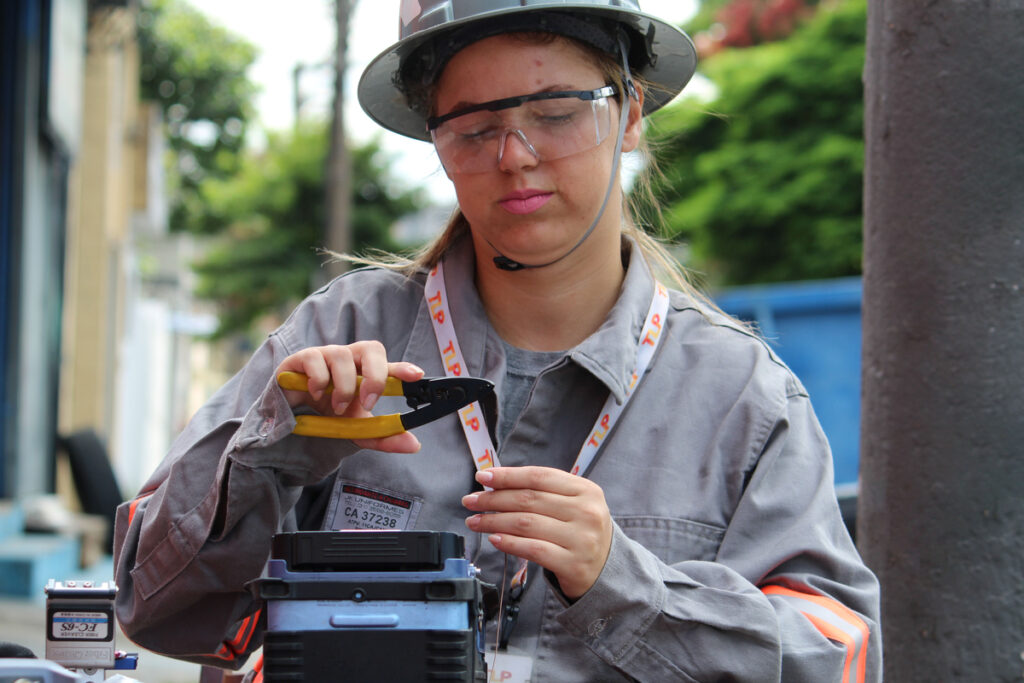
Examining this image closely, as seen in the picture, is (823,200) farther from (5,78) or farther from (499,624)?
(499,624)

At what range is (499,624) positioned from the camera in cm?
202

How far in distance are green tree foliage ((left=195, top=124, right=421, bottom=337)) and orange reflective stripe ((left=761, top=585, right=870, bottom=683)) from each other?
802 inches

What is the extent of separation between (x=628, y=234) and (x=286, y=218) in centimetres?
2118

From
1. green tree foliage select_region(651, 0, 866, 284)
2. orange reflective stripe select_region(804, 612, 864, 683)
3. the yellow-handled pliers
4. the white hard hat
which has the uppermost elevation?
green tree foliage select_region(651, 0, 866, 284)

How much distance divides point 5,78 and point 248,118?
2812 cm

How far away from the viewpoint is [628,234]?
103 inches

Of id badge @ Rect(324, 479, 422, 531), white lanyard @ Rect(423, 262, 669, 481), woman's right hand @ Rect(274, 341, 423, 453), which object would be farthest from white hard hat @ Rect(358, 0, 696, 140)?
id badge @ Rect(324, 479, 422, 531)

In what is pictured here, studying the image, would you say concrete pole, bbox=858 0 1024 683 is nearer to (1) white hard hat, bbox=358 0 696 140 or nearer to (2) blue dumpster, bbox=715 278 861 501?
(1) white hard hat, bbox=358 0 696 140

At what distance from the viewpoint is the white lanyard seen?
2148 mm

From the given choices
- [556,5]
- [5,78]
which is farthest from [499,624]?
[5,78]

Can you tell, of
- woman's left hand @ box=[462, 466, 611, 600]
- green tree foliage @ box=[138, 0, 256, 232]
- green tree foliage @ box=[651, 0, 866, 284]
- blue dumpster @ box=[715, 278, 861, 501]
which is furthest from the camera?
green tree foliage @ box=[138, 0, 256, 232]

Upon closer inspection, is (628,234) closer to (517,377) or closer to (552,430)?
(517,377)

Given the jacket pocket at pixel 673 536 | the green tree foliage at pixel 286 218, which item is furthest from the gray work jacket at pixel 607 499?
the green tree foliage at pixel 286 218

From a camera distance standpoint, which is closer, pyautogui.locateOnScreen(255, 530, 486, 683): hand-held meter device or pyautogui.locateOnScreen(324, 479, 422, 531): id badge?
pyautogui.locateOnScreen(255, 530, 486, 683): hand-held meter device
